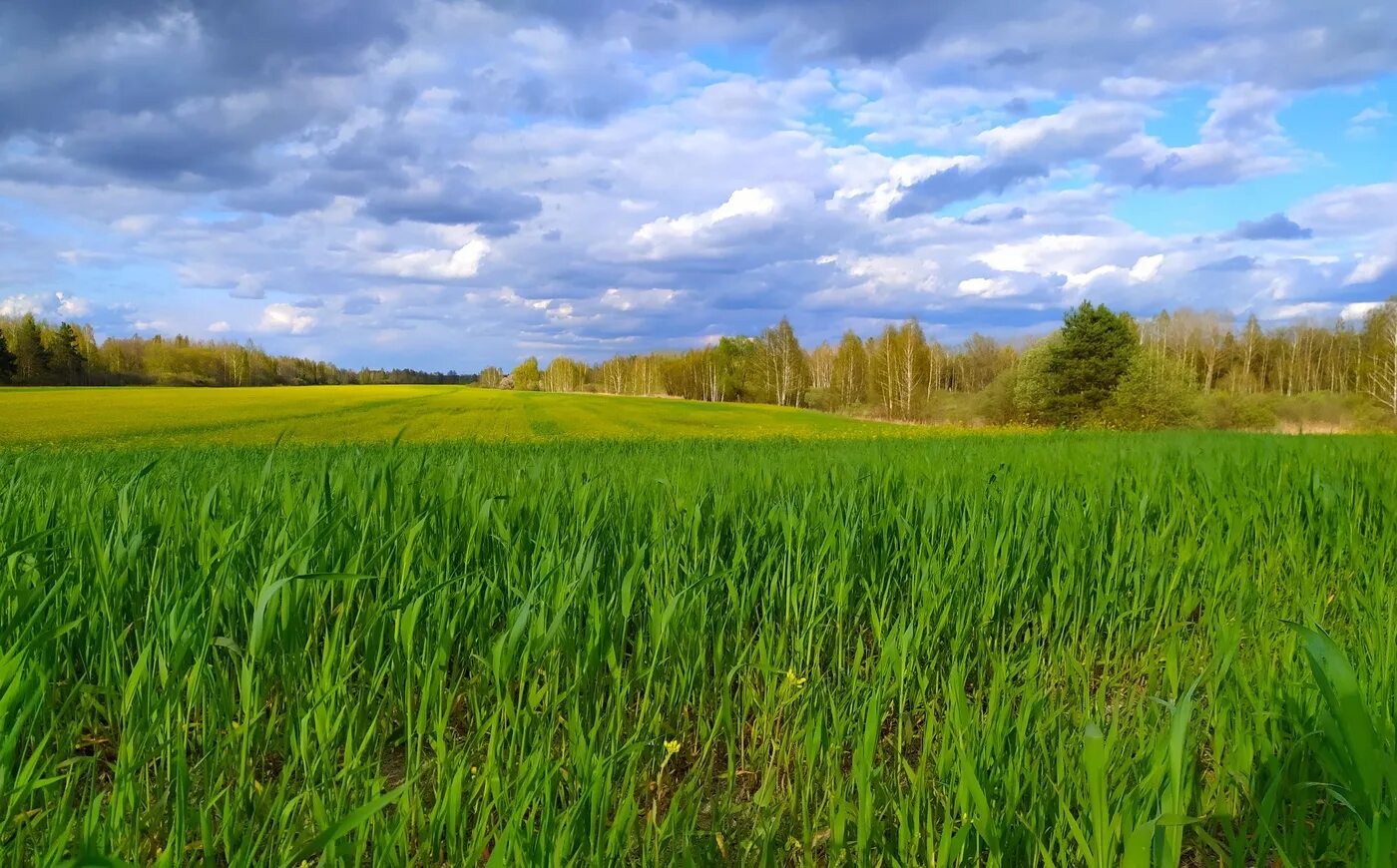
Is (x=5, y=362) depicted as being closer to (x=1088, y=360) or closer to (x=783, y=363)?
(x=783, y=363)

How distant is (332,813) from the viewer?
5.33 feet

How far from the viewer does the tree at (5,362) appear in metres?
73.5

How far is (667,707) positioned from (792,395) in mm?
87840

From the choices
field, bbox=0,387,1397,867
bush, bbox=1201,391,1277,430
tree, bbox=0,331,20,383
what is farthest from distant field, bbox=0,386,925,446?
tree, bbox=0,331,20,383

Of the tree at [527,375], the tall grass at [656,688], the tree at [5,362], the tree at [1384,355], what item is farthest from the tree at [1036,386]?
the tree at [527,375]

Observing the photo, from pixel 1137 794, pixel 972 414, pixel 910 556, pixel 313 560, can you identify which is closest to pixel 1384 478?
pixel 910 556

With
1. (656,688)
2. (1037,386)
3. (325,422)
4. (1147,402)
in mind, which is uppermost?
(1037,386)

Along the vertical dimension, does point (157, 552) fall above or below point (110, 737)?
above

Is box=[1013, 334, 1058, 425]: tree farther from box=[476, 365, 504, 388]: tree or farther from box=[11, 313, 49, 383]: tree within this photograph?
box=[476, 365, 504, 388]: tree

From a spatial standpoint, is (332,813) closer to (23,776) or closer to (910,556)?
(23,776)

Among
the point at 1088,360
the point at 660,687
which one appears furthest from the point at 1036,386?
the point at 660,687

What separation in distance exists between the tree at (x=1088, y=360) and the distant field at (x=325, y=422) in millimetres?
12140

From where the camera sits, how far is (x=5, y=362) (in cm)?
7412

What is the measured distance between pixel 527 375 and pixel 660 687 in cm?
17637
